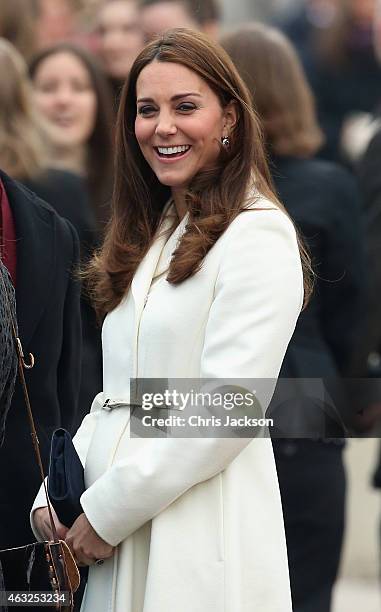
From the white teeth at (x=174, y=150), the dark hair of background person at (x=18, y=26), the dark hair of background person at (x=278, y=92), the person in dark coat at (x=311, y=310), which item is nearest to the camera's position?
the white teeth at (x=174, y=150)

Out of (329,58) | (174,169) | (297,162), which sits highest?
(329,58)

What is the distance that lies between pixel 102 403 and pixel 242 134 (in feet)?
2.34

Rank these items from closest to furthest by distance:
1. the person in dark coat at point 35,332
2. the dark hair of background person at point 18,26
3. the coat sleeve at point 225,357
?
the coat sleeve at point 225,357 < the person in dark coat at point 35,332 < the dark hair of background person at point 18,26

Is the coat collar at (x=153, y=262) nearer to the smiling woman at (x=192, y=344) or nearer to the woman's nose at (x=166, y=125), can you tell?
the smiling woman at (x=192, y=344)

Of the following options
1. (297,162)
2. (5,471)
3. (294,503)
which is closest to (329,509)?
(294,503)

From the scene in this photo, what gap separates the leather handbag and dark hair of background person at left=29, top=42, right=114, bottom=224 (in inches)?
113

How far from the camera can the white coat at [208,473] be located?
3.13m

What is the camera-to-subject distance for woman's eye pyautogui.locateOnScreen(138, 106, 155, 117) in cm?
342

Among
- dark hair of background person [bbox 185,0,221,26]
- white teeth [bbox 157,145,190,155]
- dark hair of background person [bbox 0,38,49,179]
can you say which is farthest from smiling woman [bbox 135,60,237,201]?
→ dark hair of background person [bbox 185,0,221,26]

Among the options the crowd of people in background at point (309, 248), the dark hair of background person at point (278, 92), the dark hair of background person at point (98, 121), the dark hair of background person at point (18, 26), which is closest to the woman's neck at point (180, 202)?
the crowd of people in background at point (309, 248)

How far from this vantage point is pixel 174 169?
340 centimetres

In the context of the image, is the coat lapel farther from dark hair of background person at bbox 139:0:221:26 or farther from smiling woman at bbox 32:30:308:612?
dark hair of background person at bbox 139:0:221:26

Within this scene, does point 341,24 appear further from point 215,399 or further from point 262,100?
point 215,399

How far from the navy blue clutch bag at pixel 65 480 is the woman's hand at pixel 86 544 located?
0.11 feet
